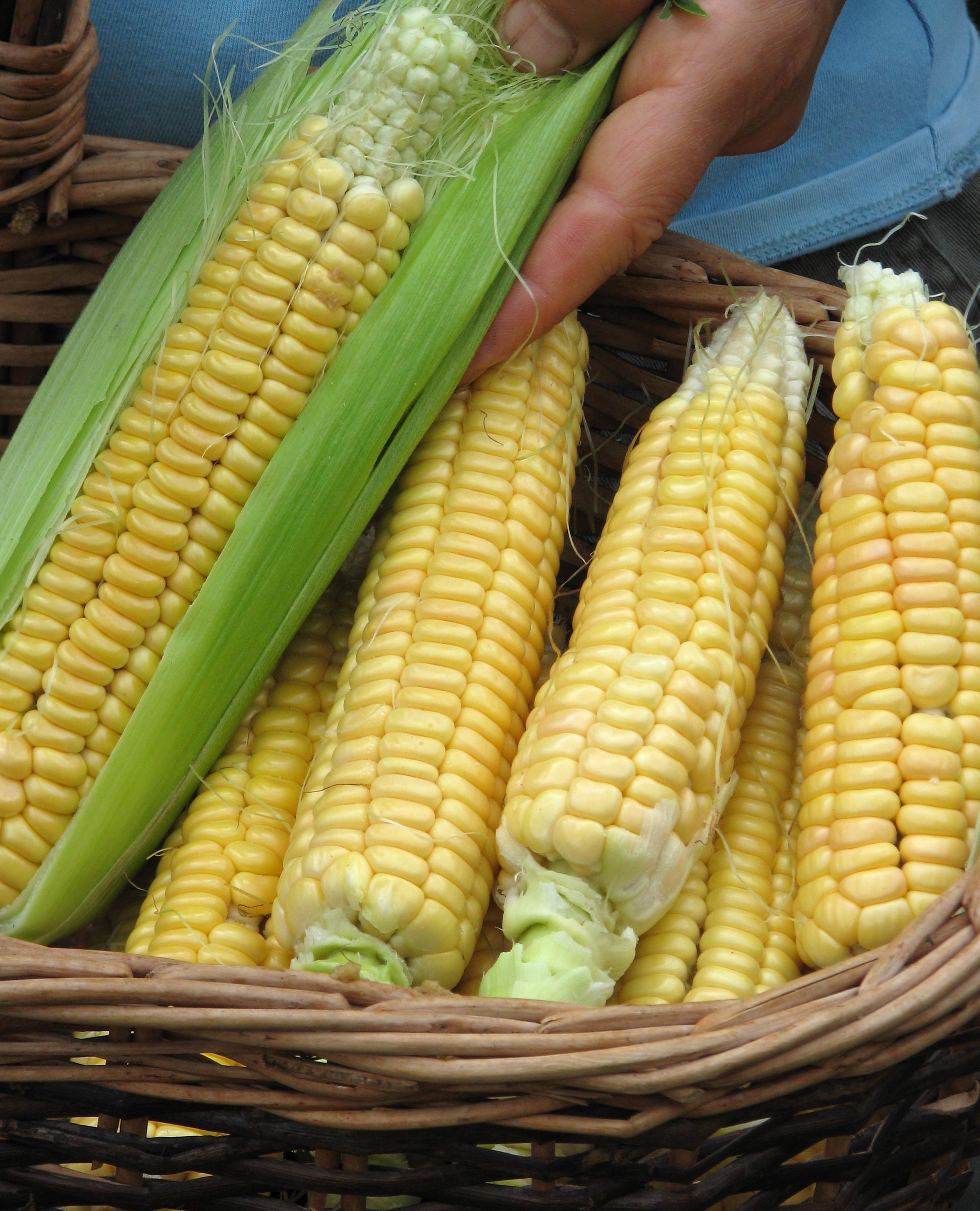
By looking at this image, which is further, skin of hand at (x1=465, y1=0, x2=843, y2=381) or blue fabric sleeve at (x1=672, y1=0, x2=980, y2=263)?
blue fabric sleeve at (x1=672, y1=0, x2=980, y2=263)

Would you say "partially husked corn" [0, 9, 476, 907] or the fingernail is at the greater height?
the fingernail

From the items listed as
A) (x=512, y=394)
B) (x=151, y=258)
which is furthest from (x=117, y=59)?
(x=512, y=394)

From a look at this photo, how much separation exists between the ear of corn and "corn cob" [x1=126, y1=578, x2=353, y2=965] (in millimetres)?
237

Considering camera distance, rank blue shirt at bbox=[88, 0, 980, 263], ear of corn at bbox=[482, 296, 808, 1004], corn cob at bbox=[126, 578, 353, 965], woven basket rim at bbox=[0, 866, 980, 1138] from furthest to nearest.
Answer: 1. blue shirt at bbox=[88, 0, 980, 263]
2. corn cob at bbox=[126, 578, 353, 965]
3. ear of corn at bbox=[482, 296, 808, 1004]
4. woven basket rim at bbox=[0, 866, 980, 1138]

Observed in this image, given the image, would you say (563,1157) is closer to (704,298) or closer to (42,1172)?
(42,1172)

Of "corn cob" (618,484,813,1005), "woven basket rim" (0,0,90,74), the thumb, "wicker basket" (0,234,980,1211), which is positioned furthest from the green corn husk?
"corn cob" (618,484,813,1005)

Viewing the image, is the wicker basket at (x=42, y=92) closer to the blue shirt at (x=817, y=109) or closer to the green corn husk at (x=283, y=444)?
the green corn husk at (x=283, y=444)

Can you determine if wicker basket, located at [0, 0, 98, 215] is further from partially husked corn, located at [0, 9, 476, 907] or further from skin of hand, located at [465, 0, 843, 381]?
skin of hand, located at [465, 0, 843, 381]

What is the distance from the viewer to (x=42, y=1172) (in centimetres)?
66

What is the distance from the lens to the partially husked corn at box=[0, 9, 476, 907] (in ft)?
3.02

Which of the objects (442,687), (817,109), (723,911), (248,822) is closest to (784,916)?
(723,911)

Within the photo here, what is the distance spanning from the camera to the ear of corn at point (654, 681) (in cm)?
74

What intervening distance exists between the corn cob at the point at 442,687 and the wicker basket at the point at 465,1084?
0.10 m

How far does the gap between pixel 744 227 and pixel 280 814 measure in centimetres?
97
